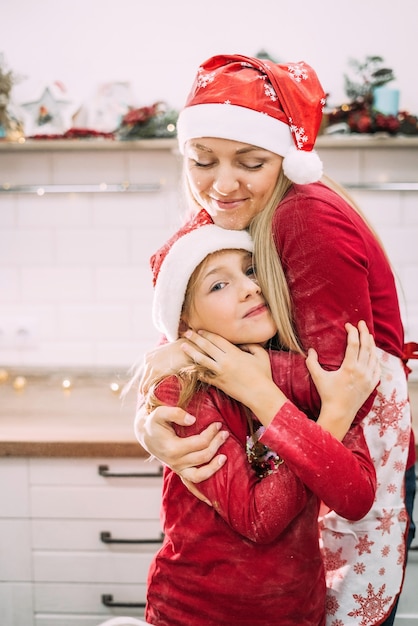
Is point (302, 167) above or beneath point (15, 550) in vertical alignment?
above

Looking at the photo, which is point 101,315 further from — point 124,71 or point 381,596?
point 381,596

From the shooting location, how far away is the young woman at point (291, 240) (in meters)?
0.99

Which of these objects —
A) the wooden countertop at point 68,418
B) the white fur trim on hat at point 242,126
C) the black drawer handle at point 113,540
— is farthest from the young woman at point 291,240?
the black drawer handle at point 113,540

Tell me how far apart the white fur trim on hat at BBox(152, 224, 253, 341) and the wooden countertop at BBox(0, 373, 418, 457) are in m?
0.69

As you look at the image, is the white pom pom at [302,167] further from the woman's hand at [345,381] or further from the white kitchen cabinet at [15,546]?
the white kitchen cabinet at [15,546]

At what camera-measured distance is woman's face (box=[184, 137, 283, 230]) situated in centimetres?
104

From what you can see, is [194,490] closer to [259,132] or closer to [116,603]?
[259,132]

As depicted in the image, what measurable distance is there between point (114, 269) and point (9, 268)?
1.15 feet

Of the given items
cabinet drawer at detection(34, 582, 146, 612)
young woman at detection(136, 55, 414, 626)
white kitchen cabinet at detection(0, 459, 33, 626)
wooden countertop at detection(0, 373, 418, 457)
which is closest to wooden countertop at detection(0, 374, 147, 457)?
wooden countertop at detection(0, 373, 418, 457)

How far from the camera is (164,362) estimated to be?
1.08 metres

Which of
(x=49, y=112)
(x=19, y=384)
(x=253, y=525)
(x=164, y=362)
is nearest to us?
(x=253, y=525)

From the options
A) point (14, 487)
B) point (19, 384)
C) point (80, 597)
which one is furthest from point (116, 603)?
point (19, 384)

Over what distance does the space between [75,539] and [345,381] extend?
103 centimetres

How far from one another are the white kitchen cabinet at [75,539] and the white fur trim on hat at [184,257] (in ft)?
2.56
